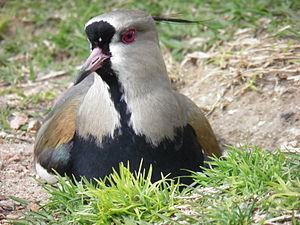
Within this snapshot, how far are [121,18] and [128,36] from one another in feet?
0.38

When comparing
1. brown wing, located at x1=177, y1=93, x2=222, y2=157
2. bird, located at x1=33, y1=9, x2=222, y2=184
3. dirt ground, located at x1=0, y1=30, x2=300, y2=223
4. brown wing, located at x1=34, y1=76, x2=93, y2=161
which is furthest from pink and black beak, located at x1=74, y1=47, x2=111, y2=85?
dirt ground, located at x1=0, y1=30, x2=300, y2=223

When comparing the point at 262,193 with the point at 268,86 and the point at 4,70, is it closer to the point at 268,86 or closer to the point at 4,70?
the point at 268,86

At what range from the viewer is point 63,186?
14.9 ft

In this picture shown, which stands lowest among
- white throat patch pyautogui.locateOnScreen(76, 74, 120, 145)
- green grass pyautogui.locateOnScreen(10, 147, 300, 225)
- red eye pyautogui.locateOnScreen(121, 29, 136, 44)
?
green grass pyautogui.locateOnScreen(10, 147, 300, 225)

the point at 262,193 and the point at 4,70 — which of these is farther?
the point at 4,70

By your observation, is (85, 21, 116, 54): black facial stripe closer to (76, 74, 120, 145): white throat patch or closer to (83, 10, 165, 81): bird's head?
(83, 10, 165, 81): bird's head

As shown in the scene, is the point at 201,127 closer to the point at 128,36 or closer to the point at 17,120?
the point at 128,36

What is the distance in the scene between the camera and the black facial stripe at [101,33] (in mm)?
4695

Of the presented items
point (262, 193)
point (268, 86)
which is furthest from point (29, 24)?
point (262, 193)

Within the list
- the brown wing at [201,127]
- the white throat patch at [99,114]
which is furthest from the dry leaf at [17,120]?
the brown wing at [201,127]

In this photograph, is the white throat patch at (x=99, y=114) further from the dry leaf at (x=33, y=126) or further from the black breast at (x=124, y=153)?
the dry leaf at (x=33, y=126)

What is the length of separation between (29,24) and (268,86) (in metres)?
2.52

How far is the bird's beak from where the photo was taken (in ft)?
15.3

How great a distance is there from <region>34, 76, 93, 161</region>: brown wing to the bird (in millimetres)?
73
